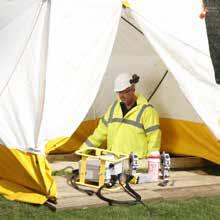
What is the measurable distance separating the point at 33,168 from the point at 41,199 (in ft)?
0.96

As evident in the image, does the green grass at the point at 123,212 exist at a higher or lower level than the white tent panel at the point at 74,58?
lower

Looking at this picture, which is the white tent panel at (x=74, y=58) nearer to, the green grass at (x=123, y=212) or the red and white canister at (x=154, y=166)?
the green grass at (x=123, y=212)

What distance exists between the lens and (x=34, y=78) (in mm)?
6414

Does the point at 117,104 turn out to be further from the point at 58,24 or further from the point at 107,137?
the point at 58,24

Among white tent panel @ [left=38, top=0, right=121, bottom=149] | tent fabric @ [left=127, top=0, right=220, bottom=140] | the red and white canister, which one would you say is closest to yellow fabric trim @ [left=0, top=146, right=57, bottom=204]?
white tent panel @ [left=38, top=0, right=121, bottom=149]

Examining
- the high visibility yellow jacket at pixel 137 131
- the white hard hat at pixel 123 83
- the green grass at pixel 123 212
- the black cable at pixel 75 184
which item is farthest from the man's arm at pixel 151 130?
the green grass at pixel 123 212

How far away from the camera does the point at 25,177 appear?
6.37 m

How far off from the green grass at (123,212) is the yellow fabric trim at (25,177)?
0.39ft

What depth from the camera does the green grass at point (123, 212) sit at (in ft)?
19.6

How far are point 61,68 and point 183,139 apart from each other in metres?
2.33

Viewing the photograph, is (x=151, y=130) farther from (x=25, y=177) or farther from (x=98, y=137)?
(x=25, y=177)

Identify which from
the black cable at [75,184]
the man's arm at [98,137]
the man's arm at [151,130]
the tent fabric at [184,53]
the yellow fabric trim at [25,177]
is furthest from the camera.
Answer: the man's arm at [98,137]

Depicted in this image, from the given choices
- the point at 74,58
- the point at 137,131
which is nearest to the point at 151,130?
the point at 137,131

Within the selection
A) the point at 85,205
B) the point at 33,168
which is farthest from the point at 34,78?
the point at 85,205
